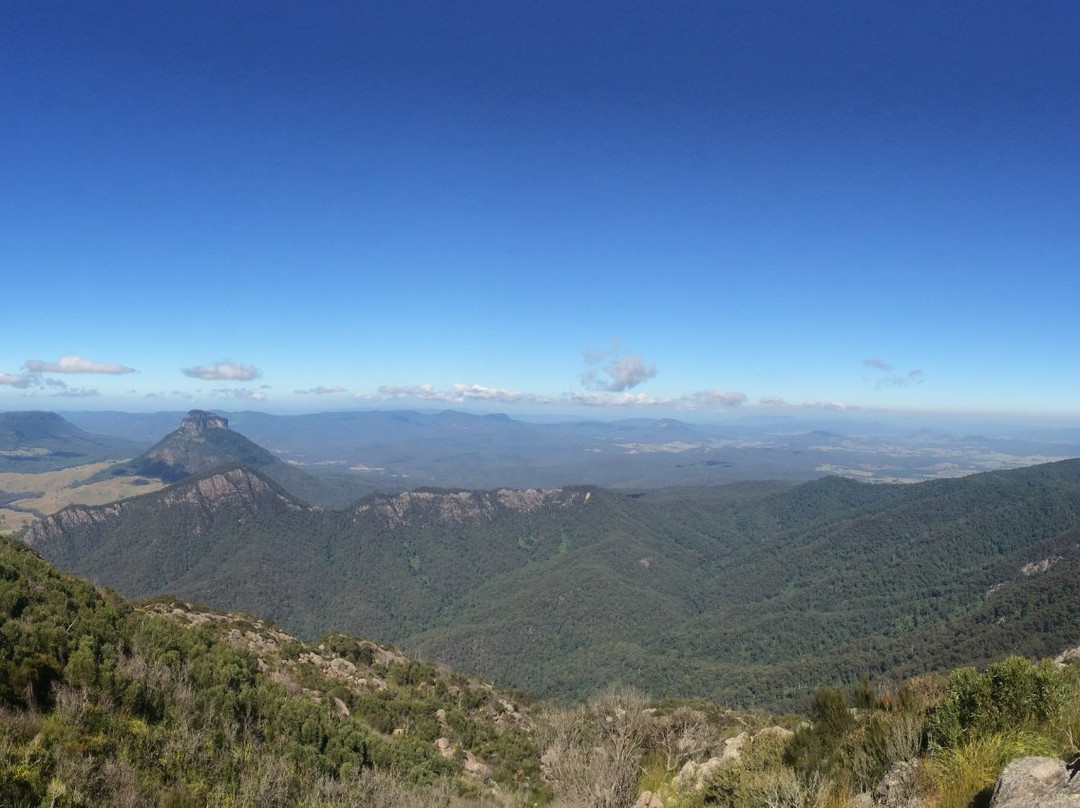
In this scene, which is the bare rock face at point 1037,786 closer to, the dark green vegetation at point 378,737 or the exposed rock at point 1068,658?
the dark green vegetation at point 378,737

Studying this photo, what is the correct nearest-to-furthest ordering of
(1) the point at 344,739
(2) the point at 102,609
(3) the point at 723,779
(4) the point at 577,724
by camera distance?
(3) the point at 723,779 → (1) the point at 344,739 → (2) the point at 102,609 → (4) the point at 577,724

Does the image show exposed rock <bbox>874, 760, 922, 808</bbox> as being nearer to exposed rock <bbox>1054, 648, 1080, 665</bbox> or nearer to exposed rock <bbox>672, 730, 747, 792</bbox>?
exposed rock <bbox>672, 730, 747, 792</bbox>

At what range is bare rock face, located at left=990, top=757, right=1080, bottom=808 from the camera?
5.77 m

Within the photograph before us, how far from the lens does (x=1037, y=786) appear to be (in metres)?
6.23

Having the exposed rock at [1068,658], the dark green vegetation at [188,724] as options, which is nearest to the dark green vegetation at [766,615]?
the exposed rock at [1068,658]

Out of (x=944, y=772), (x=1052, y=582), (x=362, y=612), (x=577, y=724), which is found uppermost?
(x=944, y=772)

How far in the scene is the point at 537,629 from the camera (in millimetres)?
165750

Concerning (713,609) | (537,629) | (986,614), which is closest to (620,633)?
(537,629)

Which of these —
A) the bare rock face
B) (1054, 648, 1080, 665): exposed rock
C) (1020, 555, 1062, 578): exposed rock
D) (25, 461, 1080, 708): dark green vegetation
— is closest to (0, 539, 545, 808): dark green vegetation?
the bare rock face

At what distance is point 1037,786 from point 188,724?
66.1ft

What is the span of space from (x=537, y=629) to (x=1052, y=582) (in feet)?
412

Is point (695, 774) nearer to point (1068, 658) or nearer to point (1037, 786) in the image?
point (1037, 786)

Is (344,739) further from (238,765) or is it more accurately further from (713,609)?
(713,609)

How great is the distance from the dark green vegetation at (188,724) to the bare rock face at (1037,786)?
559 inches
